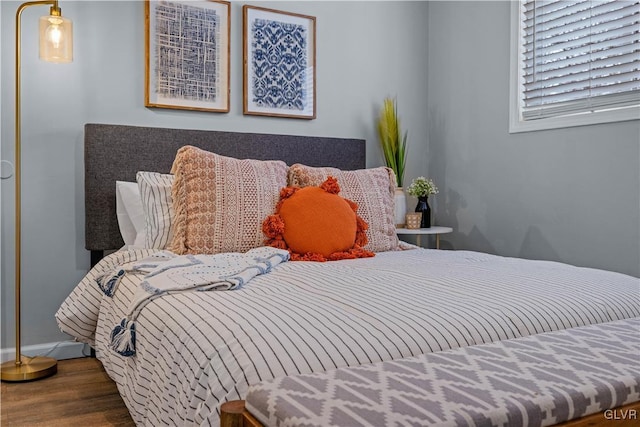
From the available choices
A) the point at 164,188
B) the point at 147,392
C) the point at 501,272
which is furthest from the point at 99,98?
the point at 501,272

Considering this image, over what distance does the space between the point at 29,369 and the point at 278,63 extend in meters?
2.03

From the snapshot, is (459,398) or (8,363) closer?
(459,398)

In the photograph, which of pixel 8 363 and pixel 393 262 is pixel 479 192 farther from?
pixel 8 363

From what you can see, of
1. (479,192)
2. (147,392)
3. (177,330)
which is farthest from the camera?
(479,192)

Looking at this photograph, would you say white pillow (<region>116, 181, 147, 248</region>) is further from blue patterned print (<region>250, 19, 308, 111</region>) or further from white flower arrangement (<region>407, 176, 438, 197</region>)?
white flower arrangement (<region>407, 176, 438, 197</region>)

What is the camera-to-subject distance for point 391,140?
3.53 meters

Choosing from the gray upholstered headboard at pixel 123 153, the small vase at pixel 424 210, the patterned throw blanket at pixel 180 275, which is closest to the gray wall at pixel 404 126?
the gray upholstered headboard at pixel 123 153

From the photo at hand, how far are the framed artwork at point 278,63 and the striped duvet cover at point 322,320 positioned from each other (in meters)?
1.43

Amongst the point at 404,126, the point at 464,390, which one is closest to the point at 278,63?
the point at 404,126

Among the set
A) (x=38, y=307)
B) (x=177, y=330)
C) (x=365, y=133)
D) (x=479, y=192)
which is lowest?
(x=38, y=307)

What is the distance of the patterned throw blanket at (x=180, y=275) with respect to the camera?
1.65 meters

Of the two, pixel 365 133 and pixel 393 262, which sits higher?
pixel 365 133

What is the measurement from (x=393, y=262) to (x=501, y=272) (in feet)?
1.49

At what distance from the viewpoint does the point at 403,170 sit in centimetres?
366
